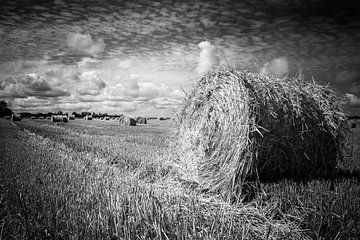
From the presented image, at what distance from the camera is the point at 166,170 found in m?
6.79

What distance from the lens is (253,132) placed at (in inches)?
196

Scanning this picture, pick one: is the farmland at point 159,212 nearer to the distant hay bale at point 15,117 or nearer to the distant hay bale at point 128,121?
the distant hay bale at point 128,121

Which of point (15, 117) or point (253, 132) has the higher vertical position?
point (253, 132)

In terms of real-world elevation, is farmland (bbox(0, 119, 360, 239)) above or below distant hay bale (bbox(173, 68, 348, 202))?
below

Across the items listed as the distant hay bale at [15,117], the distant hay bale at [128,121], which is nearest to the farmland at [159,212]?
the distant hay bale at [128,121]

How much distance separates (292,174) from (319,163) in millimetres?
850

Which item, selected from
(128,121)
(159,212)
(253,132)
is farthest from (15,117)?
(159,212)

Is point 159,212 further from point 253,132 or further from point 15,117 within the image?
point 15,117

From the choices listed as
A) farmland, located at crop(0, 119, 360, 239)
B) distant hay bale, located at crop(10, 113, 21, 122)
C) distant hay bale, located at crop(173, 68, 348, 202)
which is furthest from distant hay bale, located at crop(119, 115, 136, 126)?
farmland, located at crop(0, 119, 360, 239)

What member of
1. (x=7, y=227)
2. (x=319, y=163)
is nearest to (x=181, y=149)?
(x=319, y=163)

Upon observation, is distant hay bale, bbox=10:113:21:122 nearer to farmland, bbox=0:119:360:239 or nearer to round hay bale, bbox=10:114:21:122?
round hay bale, bbox=10:114:21:122

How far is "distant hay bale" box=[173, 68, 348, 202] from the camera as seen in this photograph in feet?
16.6

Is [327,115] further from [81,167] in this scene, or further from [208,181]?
[81,167]

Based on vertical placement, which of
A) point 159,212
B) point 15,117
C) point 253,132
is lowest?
point 159,212
